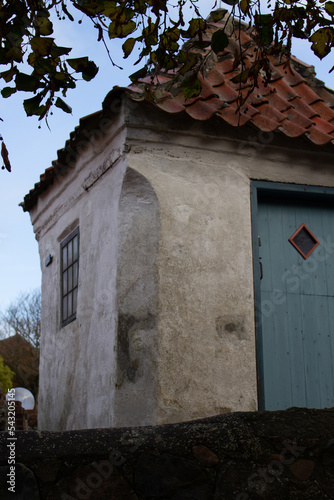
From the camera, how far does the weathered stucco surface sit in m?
5.47

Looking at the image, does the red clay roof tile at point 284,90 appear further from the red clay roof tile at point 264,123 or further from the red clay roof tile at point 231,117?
the red clay roof tile at point 231,117

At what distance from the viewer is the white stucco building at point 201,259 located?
553cm

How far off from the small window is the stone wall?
3.66m

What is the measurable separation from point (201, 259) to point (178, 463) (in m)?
2.82

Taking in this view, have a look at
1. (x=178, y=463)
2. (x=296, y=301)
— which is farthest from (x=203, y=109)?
(x=178, y=463)

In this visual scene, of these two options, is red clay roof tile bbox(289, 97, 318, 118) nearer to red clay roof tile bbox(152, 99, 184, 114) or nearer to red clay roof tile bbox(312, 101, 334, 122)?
red clay roof tile bbox(312, 101, 334, 122)

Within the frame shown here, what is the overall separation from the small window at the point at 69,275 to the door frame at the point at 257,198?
6.44 feet

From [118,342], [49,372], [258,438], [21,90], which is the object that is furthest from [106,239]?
[258,438]

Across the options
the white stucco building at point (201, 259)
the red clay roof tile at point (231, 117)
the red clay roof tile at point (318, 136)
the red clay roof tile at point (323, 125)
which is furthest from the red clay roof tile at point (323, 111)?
the red clay roof tile at point (231, 117)

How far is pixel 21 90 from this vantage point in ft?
11.9

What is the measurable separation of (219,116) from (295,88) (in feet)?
5.43

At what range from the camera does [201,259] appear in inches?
230

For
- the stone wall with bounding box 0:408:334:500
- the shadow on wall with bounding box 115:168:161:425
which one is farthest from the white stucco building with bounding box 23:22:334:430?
the stone wall with bounding box 0:408:334:500

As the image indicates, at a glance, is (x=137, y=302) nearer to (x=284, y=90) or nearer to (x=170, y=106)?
(x=170, y=106)
